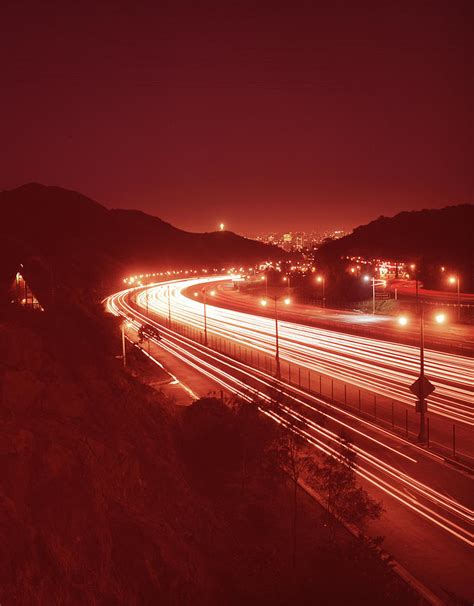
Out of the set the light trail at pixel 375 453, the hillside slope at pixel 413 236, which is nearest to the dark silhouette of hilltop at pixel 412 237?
the hillside slope at pixel 413 236

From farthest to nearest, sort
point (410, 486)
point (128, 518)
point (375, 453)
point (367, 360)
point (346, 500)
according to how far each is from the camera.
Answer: point (367, 360) → point (375, 453) → point (410, 486) → point (346, 500) → point (128, 518)

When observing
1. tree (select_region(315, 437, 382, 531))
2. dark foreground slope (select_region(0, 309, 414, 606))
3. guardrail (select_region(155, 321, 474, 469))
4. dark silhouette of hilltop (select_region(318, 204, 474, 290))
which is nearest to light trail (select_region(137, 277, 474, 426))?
guardrail (select_region(155, 321, 474, 469))

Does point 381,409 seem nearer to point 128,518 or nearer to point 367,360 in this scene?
point 367,360

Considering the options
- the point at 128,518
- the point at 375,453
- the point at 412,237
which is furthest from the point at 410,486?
the point at 412,237

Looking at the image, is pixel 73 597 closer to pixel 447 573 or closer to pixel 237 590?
pixel 237 590

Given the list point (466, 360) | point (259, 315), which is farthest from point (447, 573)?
point (259, 315)

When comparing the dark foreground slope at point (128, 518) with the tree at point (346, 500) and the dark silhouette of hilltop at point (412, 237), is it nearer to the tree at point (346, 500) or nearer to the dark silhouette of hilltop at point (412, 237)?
the tree at point (346, 500)
